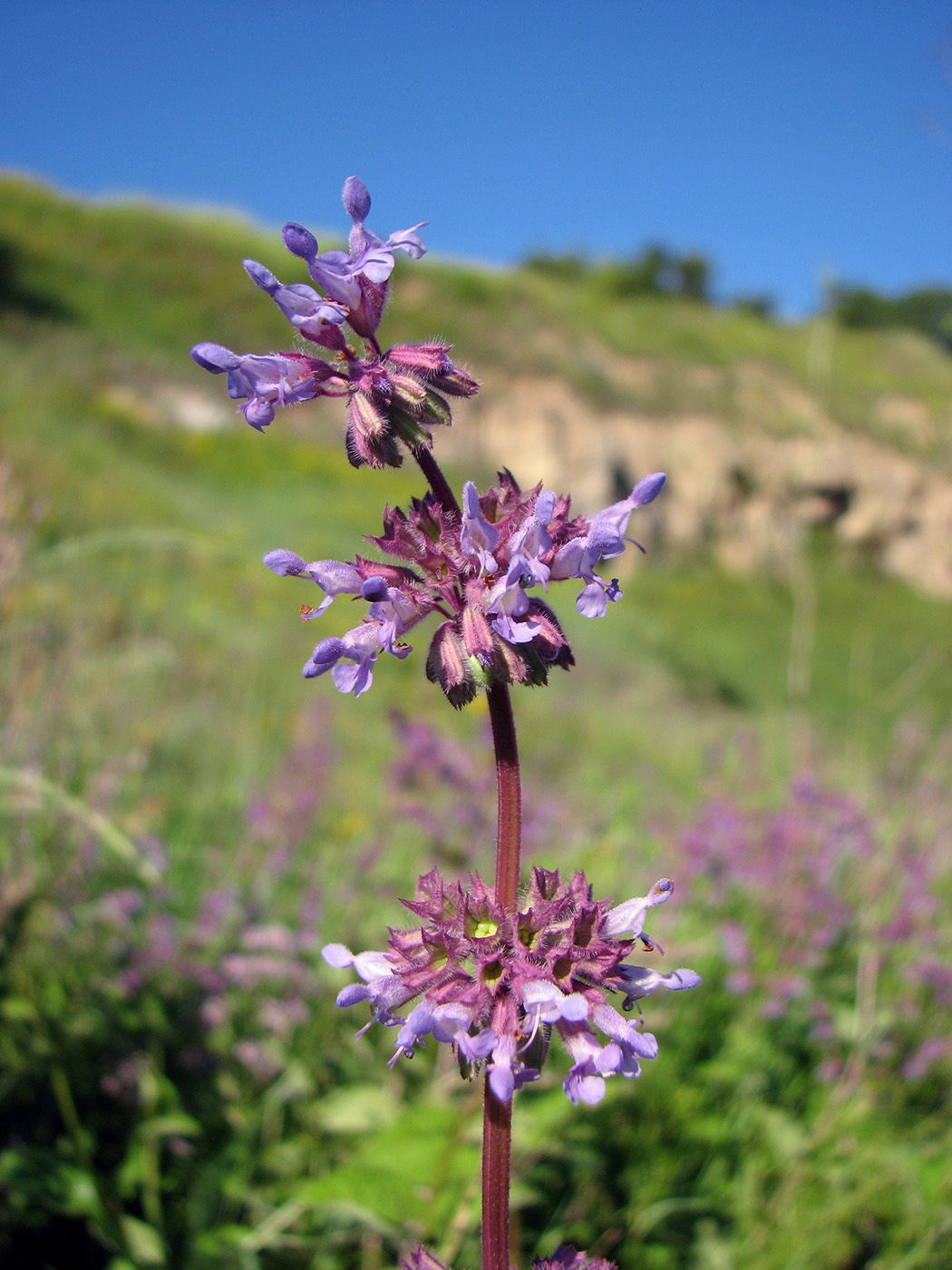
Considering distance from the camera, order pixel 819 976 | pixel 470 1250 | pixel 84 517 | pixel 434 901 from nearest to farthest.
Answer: pixel 434 901, pixel 470 1250, pixel 819 976, pixel 84 517

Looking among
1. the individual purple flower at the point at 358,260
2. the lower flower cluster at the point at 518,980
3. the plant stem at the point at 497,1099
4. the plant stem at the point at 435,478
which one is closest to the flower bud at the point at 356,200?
the individual purple flower at the point at 358,260

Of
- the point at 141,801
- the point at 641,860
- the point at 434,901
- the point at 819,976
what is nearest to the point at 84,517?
the point at 141,801

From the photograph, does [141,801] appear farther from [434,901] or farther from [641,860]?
[434,901]

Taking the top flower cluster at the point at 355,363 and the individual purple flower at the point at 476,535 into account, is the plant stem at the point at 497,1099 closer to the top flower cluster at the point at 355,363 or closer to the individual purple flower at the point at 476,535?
the individual purple flower at the point at 476,535

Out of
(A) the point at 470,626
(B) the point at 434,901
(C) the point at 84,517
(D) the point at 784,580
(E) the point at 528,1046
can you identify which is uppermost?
(D) the point at 784,580

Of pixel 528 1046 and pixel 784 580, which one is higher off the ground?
pixel 784 580

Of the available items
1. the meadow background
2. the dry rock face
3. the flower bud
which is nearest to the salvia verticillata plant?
the flower bud

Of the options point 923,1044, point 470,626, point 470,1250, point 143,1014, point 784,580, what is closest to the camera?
point 470,626

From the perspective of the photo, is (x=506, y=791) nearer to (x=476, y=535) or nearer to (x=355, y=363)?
(x=476, y=535)
